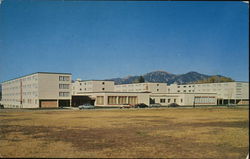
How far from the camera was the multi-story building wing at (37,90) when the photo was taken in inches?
280

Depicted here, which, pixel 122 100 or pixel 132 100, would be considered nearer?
pixel 122 100

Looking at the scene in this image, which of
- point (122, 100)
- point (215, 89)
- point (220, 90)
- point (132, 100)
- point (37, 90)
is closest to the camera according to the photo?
point (37, 90)

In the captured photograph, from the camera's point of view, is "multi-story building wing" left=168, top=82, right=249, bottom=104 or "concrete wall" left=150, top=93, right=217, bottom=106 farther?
"concrete wall" left=150, top=93, right=217, bottom=106

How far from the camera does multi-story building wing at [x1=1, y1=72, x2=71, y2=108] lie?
23.4 feet

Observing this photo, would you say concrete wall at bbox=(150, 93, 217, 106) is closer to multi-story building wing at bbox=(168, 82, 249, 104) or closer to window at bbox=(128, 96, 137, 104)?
multi-story building wing at bbox=(168, 82, 249, 104)

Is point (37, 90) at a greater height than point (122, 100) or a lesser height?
greater

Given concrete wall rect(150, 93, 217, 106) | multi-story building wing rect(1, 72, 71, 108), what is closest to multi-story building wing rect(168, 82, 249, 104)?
concrete wall rect(150, 93, 217, 106)

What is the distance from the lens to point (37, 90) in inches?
311

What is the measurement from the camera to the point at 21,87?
297 inches

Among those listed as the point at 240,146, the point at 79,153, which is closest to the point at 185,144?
the point at 240,146

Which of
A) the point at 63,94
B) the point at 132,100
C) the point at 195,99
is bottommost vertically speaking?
the point at 132,100

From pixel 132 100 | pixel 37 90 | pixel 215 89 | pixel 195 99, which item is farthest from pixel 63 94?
pixel 132 100

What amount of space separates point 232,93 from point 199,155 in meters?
13.6

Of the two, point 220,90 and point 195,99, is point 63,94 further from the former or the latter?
point 195,99
